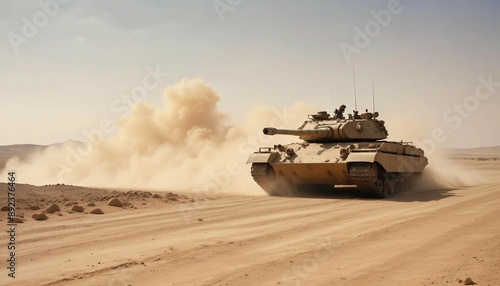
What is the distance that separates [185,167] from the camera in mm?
26109

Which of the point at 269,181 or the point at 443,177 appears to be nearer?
the point at 269,181

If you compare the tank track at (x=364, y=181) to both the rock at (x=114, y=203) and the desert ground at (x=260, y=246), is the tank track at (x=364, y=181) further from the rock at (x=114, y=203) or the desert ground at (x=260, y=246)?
the rock at (x=114, y=203)

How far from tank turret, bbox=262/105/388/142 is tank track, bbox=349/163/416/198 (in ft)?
6.29

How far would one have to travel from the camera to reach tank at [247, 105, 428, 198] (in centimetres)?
1524

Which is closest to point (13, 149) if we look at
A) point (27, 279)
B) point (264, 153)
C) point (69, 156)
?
point (69, 156)

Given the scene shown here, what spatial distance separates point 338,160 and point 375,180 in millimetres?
1366

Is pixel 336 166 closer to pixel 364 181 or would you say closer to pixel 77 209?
pixel 364 181

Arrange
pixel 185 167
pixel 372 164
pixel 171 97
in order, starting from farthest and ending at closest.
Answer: pixel 171 97 < pixel 185 167 < pixel 372 164

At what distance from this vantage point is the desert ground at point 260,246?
5203mm

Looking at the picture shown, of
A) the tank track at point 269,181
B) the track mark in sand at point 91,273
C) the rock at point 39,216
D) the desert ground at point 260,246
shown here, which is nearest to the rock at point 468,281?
the desert ground at point 260,246

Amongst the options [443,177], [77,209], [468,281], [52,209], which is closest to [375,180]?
[443,177]

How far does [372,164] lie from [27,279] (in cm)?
1176

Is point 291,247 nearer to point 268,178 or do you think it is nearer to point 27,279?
point 27,279

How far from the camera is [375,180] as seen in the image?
Answer: 15266 mm
